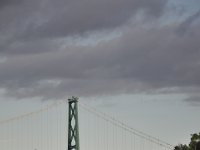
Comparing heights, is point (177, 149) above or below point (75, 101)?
below

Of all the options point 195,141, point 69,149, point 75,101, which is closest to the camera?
point 69,149

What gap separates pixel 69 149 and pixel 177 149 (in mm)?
30822

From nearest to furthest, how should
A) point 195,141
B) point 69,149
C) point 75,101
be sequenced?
Answer: point 69,149 → point 75,101 → point 195,141

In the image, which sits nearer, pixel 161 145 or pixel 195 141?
pixel 161 145

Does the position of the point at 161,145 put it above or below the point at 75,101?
below

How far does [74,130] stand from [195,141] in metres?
28.1

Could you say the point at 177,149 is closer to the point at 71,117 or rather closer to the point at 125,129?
the point at 125,129

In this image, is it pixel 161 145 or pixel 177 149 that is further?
pixel 177 149

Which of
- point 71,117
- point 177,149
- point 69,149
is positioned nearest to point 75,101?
point 71,117

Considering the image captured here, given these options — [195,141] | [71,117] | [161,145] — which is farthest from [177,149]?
[71,117]

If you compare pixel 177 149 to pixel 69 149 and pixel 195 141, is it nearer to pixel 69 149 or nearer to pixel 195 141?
pixel 195 141

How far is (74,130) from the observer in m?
123

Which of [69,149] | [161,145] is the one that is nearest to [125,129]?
[161,145]

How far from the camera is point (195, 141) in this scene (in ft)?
442
